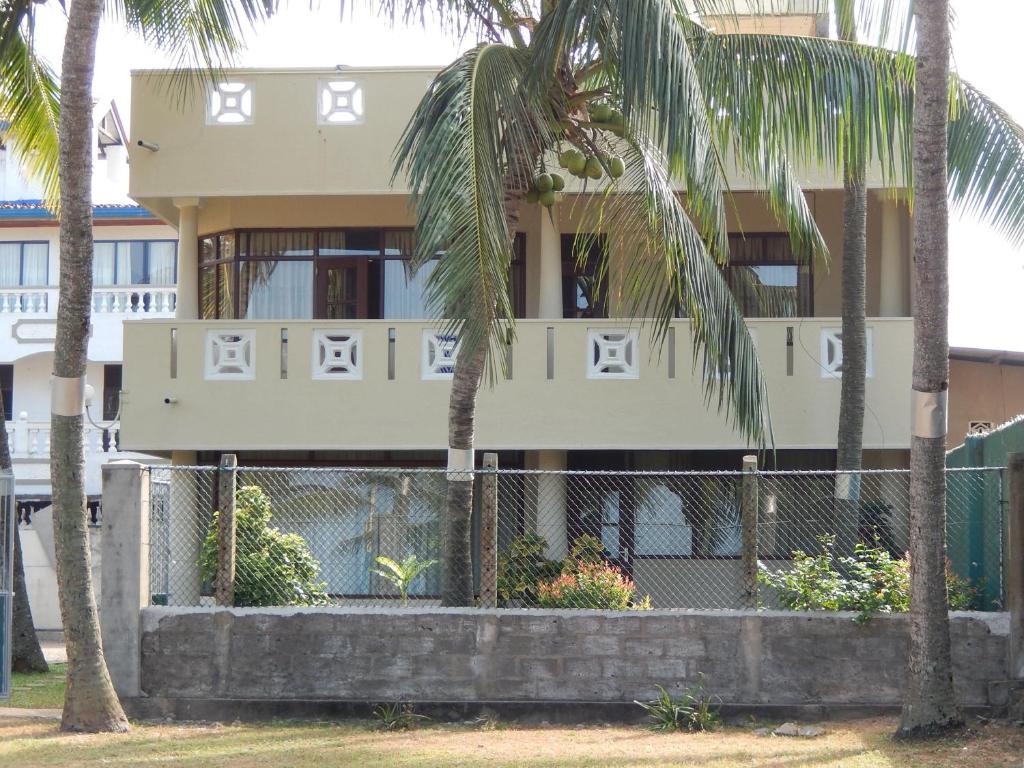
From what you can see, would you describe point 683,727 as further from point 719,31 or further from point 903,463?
point 903,463

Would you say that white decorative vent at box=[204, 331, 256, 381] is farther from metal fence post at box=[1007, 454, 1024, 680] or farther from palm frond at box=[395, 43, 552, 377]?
metal fence post at box=[1007, 454, 1024, 680]

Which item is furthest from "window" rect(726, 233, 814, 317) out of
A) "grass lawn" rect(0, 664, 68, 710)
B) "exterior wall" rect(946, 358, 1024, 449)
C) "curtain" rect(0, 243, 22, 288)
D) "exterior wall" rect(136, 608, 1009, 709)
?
"curtain" rect(0, 243, 22, 288)

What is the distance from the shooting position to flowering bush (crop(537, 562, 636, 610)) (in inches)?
411

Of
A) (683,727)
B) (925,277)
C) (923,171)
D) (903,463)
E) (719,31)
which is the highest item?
(719,31)

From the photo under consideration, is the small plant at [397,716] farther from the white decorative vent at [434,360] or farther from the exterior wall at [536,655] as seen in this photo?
the white decorative vent at [434,360]

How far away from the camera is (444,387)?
15.4 meters

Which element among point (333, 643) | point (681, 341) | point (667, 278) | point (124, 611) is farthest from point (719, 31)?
point (124, 611)

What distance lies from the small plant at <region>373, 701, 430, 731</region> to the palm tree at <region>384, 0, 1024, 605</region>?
3.12 feet

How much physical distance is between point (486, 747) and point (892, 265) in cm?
922

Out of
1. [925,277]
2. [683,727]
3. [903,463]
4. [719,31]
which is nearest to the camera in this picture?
[925,277]

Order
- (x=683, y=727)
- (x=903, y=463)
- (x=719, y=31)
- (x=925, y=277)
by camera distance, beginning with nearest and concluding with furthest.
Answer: (x=925, y=277)
(x=683, y=727)
(x=719, y=31)
(x=903, y=463)

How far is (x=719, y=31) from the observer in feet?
36.3

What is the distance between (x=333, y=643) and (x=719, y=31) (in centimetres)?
584

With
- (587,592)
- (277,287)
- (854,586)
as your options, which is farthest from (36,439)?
(854,586)
